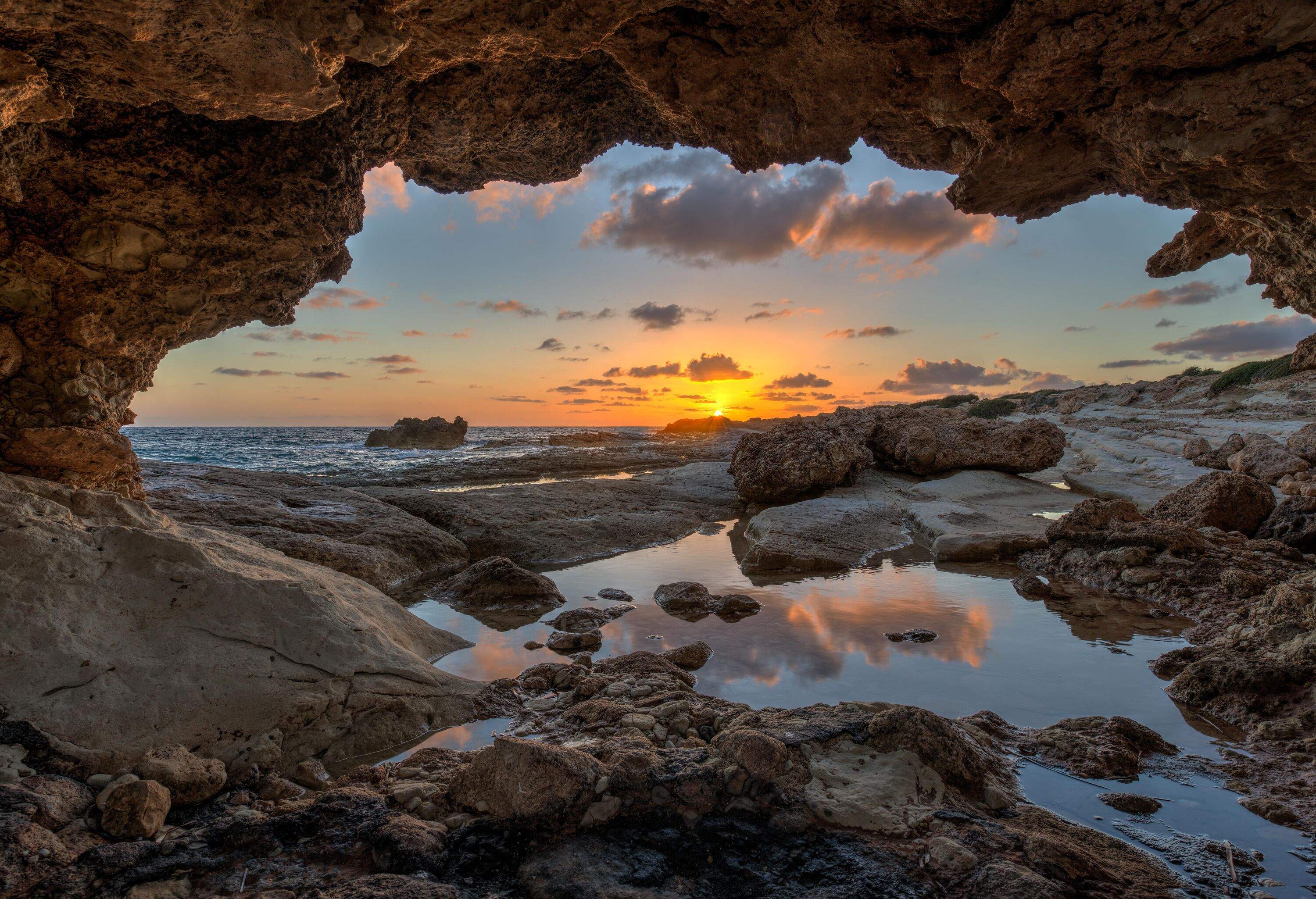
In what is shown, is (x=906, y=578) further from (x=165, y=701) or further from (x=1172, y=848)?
(x=165, y=701)

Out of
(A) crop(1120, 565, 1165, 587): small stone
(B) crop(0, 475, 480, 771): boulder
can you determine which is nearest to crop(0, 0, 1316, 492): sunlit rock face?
(B) crop(0, 475, 480, 771): boulder

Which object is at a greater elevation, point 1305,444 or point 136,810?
point 1305,444

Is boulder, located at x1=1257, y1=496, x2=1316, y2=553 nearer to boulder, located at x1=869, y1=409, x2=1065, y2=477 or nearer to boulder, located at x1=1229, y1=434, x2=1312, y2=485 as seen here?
boulder, located at x1=1229, y1=434, x2=1312, y2=485

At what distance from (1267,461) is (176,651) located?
50.1ft

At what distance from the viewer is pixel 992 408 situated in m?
41.8

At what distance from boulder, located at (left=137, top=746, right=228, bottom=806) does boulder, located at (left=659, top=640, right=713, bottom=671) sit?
2834 millimetres

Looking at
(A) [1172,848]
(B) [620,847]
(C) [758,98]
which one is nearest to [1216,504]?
(A) [1172,848]

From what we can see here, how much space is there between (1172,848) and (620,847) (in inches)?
89.5

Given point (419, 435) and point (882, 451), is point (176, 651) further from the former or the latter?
point (419, 435)

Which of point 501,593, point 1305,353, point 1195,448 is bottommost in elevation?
point 501,593

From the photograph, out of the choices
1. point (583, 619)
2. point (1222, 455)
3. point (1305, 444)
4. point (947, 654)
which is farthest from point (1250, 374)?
point (583, 619)

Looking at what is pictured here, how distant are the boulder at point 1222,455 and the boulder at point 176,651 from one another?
1560 cm

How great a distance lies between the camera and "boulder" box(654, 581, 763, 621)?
19.1ft

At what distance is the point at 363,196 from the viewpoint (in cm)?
584
